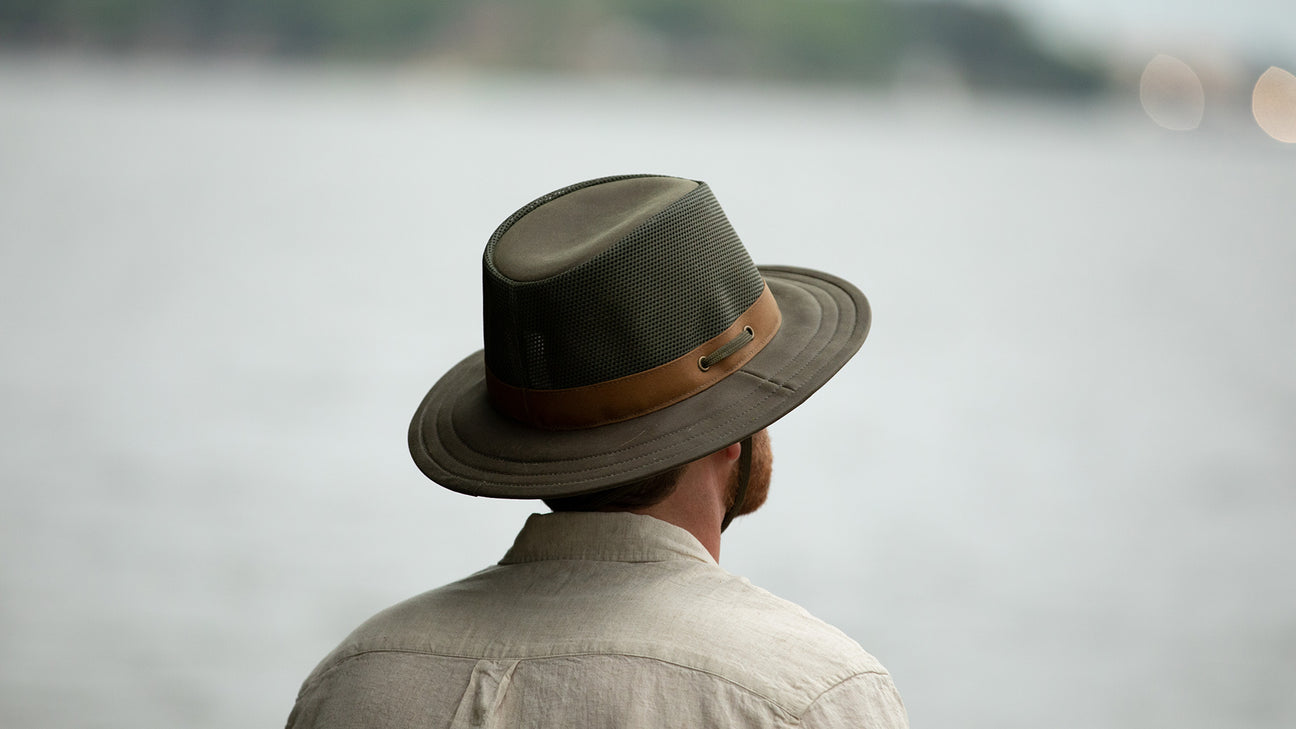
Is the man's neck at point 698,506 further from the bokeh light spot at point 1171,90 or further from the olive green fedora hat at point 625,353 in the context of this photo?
the bokeh light spot at point 1171,90

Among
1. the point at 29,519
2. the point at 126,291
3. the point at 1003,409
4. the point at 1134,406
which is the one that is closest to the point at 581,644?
the point at 29,519

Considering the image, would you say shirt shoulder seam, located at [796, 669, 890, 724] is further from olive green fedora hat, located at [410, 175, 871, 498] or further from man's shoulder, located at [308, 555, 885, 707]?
olive green fedora hat, located at [410, 175, 871, 498]

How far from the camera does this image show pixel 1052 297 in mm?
28438

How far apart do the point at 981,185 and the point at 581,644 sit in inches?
2284

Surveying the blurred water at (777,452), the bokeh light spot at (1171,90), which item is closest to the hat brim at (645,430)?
the blurred water at (777,452)

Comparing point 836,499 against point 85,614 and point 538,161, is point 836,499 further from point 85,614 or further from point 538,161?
point 538,161

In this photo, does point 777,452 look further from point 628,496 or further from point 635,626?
point 635,626

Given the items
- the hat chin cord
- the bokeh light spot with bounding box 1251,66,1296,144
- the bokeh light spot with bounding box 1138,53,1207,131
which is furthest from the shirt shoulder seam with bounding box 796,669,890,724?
the bokeh light spot with bounding box 1138,53,1207,131

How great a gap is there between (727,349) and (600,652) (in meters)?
0.39

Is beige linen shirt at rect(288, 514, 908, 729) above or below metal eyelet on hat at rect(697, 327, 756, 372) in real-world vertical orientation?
below

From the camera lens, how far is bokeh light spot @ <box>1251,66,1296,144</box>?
76.6m

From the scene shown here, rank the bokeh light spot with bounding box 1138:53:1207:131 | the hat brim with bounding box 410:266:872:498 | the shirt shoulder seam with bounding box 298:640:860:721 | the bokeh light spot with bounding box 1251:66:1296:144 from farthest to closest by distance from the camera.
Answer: the bokeh light spot with bounding box 1138:53:1207:131 → the bokeh light spot with bounding box 1251:66:1296:144 → the hat brim with bounding box 410:266:872:498 → the shirt shoulder seam with bounding box 298:640:860:721

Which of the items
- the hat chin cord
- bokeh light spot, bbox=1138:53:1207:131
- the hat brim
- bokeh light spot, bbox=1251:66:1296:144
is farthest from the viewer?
bokeh light spot, bbox=1138:53:1207:131

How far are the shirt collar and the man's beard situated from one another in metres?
0.13
